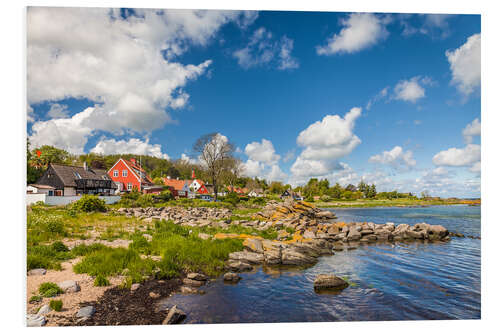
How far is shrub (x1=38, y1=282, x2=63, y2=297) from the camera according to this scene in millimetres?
4491

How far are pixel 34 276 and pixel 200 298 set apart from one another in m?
3.51

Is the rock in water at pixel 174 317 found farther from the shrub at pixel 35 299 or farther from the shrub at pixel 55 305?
the shrub at pixel 35 299

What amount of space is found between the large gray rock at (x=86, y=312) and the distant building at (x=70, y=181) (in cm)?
2323

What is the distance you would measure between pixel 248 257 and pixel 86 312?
4.69m

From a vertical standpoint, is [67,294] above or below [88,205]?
below

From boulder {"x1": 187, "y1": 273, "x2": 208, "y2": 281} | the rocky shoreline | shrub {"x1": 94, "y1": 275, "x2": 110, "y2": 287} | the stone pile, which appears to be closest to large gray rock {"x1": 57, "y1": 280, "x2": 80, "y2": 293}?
shrub {"x1": 94, "y1": 275, "x2": 110, "y2": 287}

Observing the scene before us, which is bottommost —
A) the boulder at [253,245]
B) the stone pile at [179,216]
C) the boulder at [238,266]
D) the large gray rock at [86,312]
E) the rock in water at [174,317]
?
the stone pile at [179,216]

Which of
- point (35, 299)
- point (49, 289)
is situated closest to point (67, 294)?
point (49, 289)

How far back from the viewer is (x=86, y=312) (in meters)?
4.07

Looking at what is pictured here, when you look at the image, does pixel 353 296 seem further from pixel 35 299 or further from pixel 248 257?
pixel 35 299

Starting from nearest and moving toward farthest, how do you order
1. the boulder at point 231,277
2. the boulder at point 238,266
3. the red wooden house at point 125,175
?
1. the boulder at point 231,277
2. the boulder at point 238,266
3. the red wooden house at point 125,175

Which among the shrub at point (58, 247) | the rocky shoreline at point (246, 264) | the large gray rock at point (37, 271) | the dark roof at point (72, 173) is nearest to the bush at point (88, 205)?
the rocky shoreline at point (246, 264)

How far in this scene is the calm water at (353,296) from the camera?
15.2ft

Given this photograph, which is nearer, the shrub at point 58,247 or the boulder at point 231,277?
the boulder at point 231,277
